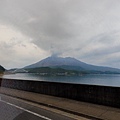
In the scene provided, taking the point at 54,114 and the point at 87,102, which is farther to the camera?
the point at 87,102

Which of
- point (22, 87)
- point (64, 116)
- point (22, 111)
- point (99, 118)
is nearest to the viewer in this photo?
point (99, 118)

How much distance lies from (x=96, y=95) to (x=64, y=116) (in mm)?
2710

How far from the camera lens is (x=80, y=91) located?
423 inches

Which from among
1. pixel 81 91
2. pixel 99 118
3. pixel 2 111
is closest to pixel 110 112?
pixel 99 118

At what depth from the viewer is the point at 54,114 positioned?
807 cm

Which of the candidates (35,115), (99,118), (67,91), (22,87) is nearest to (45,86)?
(67,91)

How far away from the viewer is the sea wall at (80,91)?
29.5ft

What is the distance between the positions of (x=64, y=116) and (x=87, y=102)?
279 cm

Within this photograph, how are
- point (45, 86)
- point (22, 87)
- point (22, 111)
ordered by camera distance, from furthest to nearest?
1. point (22, 87)
2. point (45, 86)
3. point (22, 111)

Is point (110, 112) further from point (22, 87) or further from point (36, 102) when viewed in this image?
point (22, 87)

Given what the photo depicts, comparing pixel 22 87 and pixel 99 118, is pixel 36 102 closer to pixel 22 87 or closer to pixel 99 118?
pixel 99 118

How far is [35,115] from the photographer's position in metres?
7.88

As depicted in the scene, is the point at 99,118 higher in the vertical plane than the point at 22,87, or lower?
lower

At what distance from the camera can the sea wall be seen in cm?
900
